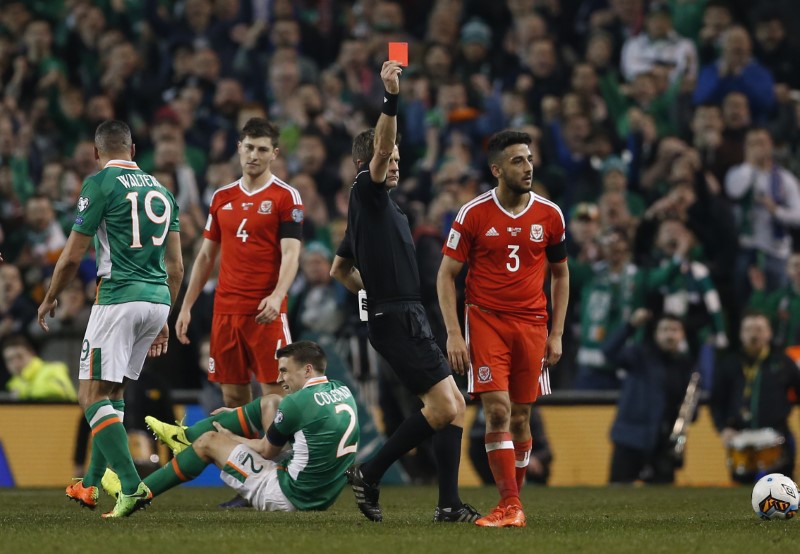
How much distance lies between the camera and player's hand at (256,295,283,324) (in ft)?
33.7

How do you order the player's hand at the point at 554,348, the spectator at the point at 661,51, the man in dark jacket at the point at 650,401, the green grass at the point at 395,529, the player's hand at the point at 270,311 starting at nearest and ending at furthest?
1. the green grass at the point at 395,529
2. the player's hand at the point at 554,348
3. the player's hand at the point at 270,311
4. the man in dark jacket at the point at 650,401
5. the spectator at the point at 661,51

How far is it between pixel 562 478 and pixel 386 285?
20.2ft

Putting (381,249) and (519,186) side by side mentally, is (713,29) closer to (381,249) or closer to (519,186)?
(519,186)

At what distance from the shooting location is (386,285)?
29.4ft

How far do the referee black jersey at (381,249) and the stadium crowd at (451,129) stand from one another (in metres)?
4.82

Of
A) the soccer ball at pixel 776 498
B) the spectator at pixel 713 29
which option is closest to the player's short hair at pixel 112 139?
the soccer ball at pixel 776 498

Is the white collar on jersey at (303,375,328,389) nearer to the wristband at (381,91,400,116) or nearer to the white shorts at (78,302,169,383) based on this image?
the white shorts at (78,302,169,383)

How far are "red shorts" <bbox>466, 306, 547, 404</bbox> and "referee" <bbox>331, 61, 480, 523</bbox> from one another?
0.71 ft

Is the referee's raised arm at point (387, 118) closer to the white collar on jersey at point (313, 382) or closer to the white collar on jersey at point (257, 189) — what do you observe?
the white collar on jersey at point (313, 382)

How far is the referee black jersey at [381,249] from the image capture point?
29.3 ft

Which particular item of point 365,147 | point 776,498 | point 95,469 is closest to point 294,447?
point 95,469

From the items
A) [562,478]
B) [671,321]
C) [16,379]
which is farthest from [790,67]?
[16,379]

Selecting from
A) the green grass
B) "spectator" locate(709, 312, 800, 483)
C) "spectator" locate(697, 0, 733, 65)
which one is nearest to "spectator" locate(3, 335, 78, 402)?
the green grass

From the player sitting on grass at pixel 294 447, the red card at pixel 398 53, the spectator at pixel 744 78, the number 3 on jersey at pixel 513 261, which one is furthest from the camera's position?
the spectator at pixel 744 78
